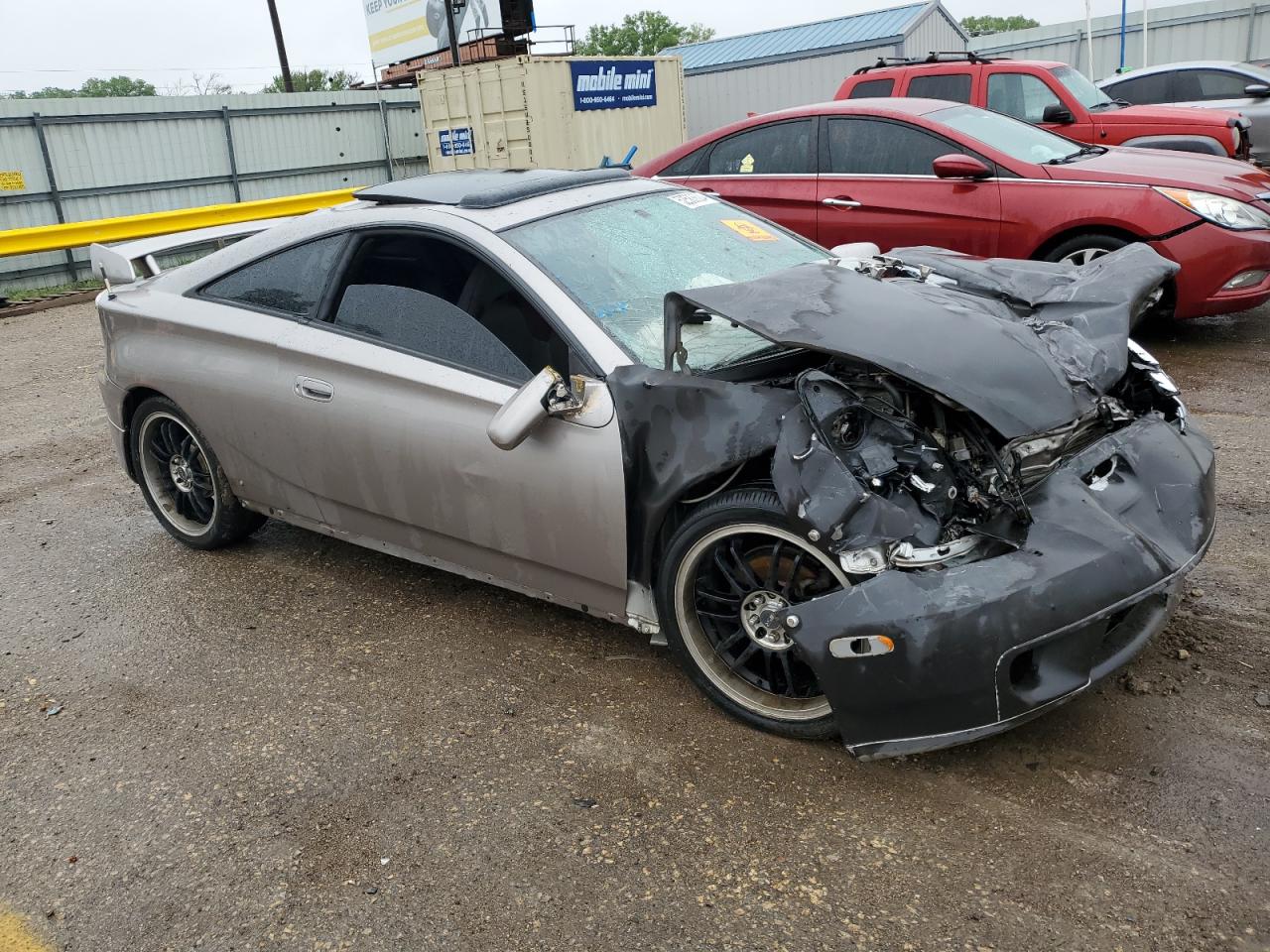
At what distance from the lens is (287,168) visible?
1880 cm

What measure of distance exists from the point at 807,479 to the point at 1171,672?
4.59ft

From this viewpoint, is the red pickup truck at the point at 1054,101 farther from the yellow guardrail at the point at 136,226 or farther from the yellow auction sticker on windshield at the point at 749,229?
the yellow guardrail at the point at 136,226

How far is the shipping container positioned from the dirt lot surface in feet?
42.5

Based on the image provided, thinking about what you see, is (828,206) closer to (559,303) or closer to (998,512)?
(559,303)

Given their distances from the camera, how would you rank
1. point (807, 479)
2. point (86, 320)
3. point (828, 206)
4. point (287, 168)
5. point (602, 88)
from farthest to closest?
point (287, 168), point (602, 88), point (86, 320), point (828, 206), point (807, 479)

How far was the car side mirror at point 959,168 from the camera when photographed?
21.1 ft

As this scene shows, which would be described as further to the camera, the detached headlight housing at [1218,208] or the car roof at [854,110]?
the car roof at [854,110]

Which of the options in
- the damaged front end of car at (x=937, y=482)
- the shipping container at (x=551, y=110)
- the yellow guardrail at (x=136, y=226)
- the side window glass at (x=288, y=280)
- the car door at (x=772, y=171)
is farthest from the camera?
the shipping container at (x=551, y=110)

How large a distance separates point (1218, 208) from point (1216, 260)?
317 mm

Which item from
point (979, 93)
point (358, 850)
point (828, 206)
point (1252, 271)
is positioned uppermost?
point (979, 93)

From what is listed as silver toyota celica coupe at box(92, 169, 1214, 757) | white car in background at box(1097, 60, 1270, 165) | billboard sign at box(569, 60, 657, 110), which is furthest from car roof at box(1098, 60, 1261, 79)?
silver toyota celica coupe at box(92, 169, 1214, 757)

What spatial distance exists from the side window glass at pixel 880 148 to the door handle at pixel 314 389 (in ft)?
14.8

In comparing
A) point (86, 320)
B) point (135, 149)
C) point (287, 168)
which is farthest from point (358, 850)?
point (287, 168)

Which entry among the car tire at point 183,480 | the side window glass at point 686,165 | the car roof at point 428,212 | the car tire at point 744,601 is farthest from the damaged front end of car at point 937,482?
the side window glass at point 686,165
